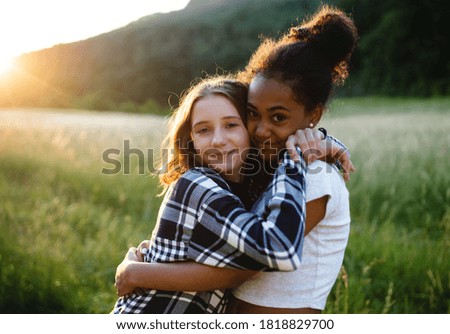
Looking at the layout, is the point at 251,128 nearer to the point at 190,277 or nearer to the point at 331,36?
the point at 331,36

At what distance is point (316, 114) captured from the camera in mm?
2105

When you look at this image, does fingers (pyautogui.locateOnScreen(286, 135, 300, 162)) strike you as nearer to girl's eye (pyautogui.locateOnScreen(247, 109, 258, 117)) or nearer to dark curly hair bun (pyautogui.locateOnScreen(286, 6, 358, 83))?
girl's eye (pyautogui.locateOnScreen(247, 109, 258, 117))

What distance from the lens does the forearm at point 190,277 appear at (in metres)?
1.71

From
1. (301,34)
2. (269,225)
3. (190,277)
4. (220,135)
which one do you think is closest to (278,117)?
(220,135)

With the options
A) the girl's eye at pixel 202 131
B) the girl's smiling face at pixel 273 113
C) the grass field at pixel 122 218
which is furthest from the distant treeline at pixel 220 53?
the girl's smiling face at pixel 273 113

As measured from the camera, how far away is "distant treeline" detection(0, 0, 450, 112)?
13805mm

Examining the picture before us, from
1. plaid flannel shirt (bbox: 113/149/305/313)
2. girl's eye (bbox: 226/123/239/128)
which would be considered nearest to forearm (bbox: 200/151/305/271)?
plaid flannel shirt (bbox: 113/149/305/313)

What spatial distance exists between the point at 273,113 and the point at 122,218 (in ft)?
10.4

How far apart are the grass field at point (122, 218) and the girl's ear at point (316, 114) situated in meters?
0.43

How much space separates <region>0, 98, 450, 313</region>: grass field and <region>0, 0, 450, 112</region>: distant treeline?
518 cm

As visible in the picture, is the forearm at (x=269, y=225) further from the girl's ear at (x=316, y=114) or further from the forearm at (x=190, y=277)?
the girl's ear at (x=316, y=114)

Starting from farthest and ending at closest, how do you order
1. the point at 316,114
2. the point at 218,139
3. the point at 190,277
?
1. the point at 316,114
2. the point at 218,139
3. the point at 190,277

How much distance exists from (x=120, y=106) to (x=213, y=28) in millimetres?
7280
